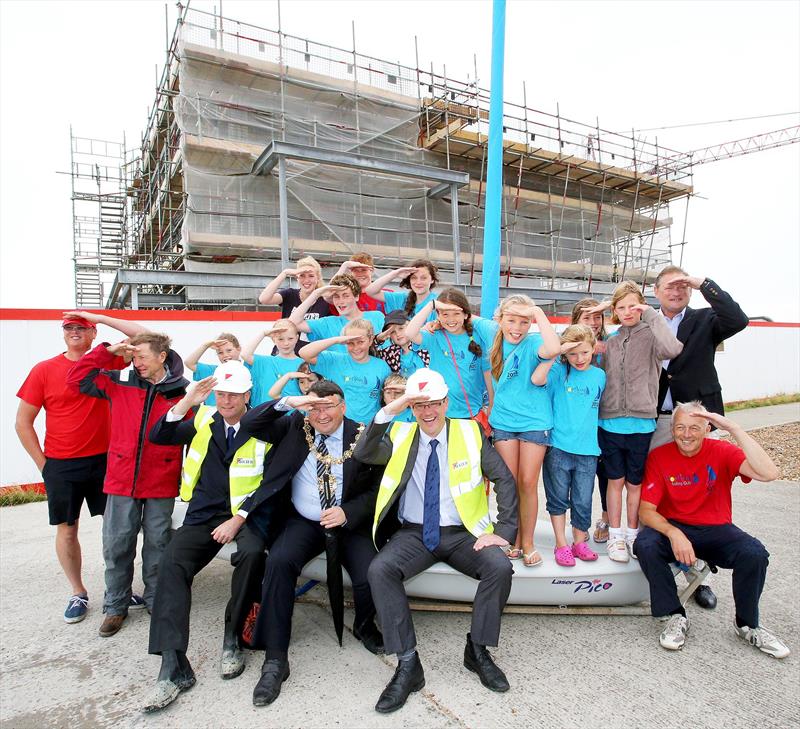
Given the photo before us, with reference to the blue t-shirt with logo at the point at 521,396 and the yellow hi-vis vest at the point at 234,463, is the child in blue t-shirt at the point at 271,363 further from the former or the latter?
Answer: the blue t-shirt with logo at the point at 521,396

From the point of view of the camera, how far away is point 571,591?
3.12 meters

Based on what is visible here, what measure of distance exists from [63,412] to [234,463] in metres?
1.29

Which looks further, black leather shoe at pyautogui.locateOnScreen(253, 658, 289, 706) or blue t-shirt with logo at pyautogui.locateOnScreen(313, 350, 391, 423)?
blue t-shirt with logo at pyautogui.locateOnScreen(313, 350, 391, 423)

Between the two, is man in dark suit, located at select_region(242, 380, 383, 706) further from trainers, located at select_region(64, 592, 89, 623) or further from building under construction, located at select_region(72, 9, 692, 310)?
building under construction, located at select_region(72, 9, 692, 310)

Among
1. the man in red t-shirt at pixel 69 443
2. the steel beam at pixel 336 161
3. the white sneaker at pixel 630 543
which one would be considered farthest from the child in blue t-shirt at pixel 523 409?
the steel beam at pixel 336 161

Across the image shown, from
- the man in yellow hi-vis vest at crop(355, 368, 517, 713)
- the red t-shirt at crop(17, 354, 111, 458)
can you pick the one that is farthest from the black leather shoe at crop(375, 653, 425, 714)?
the red t-shirt at crop(17, 354, 111, 458)

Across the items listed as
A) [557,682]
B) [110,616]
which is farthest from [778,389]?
[110,616]

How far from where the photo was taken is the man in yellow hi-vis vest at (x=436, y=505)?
2.66 meters

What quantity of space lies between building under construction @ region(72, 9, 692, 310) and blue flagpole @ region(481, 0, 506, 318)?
17.9ft

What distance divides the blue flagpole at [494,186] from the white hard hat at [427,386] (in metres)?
2.91

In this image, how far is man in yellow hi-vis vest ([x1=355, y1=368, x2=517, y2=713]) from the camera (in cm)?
266

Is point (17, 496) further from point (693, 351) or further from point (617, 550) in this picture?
point (693, 351)

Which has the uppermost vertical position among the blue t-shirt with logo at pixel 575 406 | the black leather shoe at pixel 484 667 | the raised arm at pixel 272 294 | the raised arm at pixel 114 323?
the raised arm at pixel 272 294

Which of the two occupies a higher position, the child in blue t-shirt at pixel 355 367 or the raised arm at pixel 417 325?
the raised arm at pixel 417 325
